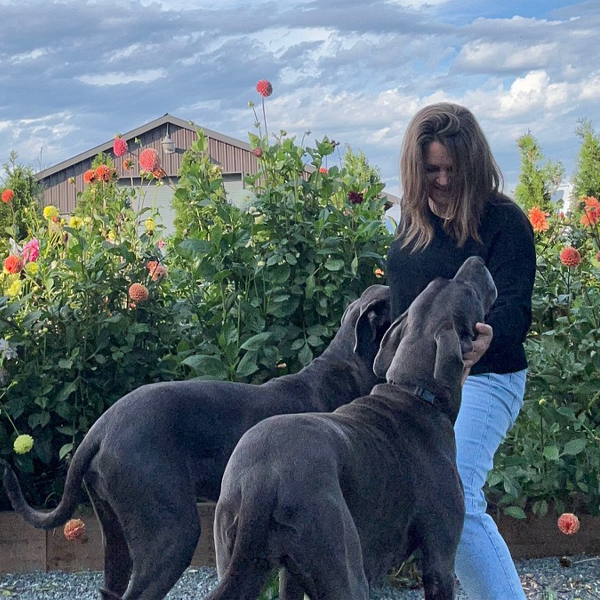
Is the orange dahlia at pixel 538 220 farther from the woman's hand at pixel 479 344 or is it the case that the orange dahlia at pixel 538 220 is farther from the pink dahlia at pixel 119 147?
the woman's hand at pixel 479 344

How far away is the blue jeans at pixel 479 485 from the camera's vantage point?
3209mm

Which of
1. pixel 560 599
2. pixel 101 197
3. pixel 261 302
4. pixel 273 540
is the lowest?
pixel 560 599

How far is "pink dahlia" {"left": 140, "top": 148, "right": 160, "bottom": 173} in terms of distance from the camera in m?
5.35

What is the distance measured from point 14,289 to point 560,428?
2938mm

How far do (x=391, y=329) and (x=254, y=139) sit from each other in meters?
2.32

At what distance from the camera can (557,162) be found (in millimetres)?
14039

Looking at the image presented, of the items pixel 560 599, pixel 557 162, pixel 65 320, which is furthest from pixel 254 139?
pixel 557 162

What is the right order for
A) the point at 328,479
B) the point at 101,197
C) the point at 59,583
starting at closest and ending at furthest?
the point at 328,479, the point at 59,583, the point at 101,197

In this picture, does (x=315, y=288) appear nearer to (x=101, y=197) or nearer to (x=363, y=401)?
(x=363, y=401)

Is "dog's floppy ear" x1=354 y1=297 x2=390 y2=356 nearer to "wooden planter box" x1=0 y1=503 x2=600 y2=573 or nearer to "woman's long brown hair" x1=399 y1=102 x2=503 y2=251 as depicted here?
"woman's long brown hair" x1=399 y1=102 x2=503 y2=251

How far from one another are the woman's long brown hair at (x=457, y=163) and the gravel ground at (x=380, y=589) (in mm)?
2022

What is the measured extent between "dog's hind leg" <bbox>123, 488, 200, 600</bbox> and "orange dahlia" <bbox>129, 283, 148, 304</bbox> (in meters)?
1.76

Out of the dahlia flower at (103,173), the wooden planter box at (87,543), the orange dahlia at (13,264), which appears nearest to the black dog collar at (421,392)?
the wooden planter box at (87,543)

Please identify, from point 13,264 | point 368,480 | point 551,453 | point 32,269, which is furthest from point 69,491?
point 551,453
